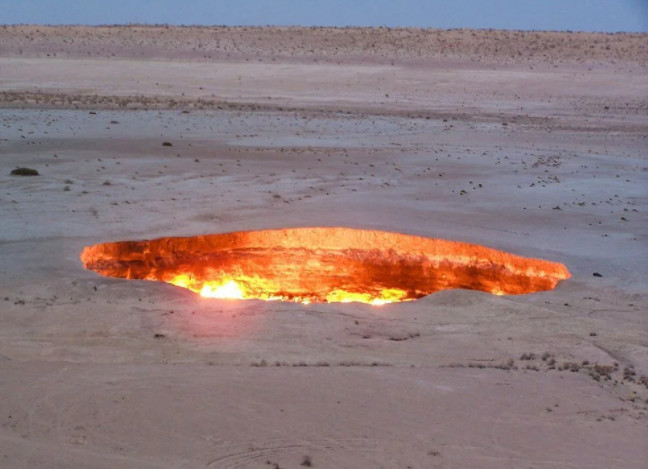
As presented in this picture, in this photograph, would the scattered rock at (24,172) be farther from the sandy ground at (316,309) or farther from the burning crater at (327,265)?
the burning crater at (327,265)

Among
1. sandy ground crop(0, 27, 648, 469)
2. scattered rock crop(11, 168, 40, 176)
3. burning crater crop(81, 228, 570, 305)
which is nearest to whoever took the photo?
sandy ground crop(0, 27, 648, 469)

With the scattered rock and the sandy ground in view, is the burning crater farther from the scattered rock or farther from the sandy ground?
the scattered rock

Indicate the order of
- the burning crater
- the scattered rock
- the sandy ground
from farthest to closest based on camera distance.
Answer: the scattered rock → the burning crater → the sandy ground

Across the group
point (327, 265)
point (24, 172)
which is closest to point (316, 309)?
point (327, 265)

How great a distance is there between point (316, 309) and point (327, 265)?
258 centimetres

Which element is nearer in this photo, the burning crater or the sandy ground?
the sandy ground

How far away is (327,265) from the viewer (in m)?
10.5

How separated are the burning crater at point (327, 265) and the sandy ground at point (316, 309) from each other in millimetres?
277

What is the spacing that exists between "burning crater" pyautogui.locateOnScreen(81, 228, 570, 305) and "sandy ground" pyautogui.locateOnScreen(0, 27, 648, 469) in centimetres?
28

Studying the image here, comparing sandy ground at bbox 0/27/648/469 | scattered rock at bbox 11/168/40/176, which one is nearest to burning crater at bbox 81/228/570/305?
sandy ground at bbox 0/27/648/469

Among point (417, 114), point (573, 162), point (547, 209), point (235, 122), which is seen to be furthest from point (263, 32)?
point (547, 209)

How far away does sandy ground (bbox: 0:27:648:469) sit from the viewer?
5.46m

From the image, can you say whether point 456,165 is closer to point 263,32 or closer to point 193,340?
point 193,340

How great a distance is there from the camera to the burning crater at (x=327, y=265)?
32.9 feet
